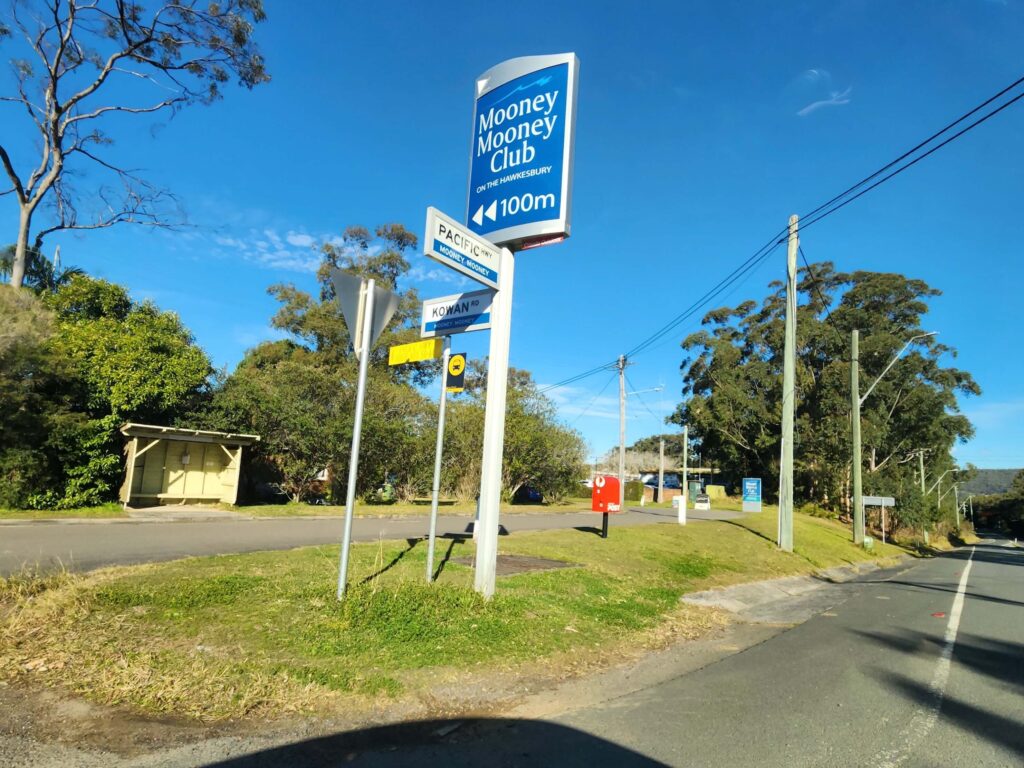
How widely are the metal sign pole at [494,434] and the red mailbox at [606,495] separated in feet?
25.7

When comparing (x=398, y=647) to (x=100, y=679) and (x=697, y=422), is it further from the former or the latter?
(x=697, y=422)

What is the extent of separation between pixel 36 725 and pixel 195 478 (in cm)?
1908

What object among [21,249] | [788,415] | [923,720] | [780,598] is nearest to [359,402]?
[923,720]

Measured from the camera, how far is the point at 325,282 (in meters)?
41.0

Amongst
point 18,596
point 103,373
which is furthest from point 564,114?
point 103,373

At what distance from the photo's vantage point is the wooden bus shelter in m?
18.2

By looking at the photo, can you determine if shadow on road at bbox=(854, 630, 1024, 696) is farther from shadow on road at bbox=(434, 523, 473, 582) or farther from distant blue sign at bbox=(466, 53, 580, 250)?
distant blue sign at bbox=(466, 53, 580, 250)

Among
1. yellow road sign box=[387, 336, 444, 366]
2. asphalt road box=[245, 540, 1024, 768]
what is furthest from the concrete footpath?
yellow road sign box=[387, 336, 444, 366]

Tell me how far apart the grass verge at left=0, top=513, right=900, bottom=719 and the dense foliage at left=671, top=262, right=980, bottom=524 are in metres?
40.2

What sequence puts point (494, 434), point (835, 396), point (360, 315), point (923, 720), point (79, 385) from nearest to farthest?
point (923, 720) < point (360, 315) < point (494, 434) < point (79, 385) < point (835, 396)

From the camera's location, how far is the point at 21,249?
67.0 ft

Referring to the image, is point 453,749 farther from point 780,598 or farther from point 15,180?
point 15,180

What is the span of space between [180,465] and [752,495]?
24.0 meters

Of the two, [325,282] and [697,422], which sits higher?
[325,282]
